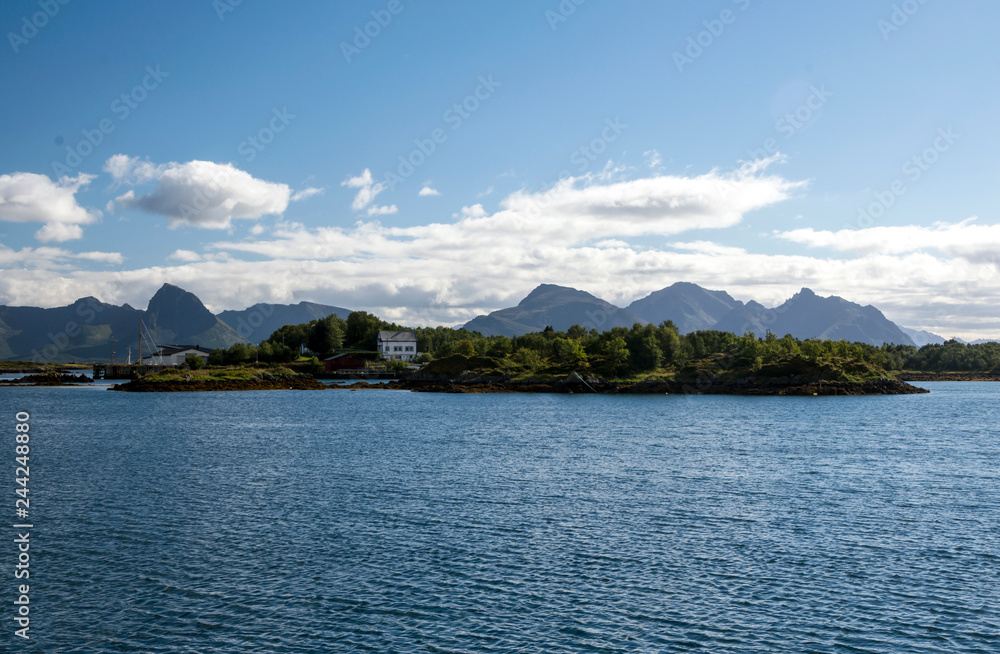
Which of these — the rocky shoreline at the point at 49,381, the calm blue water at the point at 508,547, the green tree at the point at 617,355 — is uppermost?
the green tree at the point at 617,355

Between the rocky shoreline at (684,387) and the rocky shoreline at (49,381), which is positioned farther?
the rocky shoreline at (49,381)

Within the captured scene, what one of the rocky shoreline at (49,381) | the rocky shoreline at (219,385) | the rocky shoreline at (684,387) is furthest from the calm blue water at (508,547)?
the rocky shoreline at (49,381)

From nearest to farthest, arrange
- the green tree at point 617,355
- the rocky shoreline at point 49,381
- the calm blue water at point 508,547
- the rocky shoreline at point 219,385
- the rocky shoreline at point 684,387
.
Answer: the calm blue water at point 508,547 < the rocky shoreline at point 219,385 < the rocky shoreline at point 684,387 < the rocky shoreline at point 49,381 < the green tree at point 617,355

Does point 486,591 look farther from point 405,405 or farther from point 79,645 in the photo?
point 405,405

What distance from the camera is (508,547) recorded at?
99.7 feet

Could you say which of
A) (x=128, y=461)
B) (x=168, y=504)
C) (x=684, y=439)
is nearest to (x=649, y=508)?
(x=168, y=504)

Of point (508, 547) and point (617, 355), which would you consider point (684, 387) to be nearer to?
point (617, 355)

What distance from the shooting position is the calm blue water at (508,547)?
21.2 meters

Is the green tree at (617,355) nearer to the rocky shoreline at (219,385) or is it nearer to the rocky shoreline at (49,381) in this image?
the rocky shoreline at (219,385)

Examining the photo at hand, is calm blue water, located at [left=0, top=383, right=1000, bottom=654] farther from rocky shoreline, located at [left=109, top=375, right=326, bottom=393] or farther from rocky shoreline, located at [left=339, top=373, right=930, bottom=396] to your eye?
rocky shoreline, located at [left=339, top=373, right=930, bottom=396]

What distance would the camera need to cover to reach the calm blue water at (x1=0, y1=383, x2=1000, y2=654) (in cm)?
2125

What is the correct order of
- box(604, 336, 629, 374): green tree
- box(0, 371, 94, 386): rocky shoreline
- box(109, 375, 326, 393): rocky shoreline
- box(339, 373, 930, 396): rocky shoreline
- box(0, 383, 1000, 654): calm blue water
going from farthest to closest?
1. box(604, 336, 629, 374): green tree
2. box(0, 371, 94, 386): rocky shoreline
3. box(339, 373, 930, 396): rocky shoreline
4. box(109, 375, 326, 393): rocky shoreline
5. box(0, 383, 1000, 654): calm blue water

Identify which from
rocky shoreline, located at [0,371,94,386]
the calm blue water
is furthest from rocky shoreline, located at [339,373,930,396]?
the calm blue water

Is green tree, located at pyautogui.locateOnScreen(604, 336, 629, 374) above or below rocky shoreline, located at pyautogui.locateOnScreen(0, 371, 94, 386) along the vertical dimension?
above
